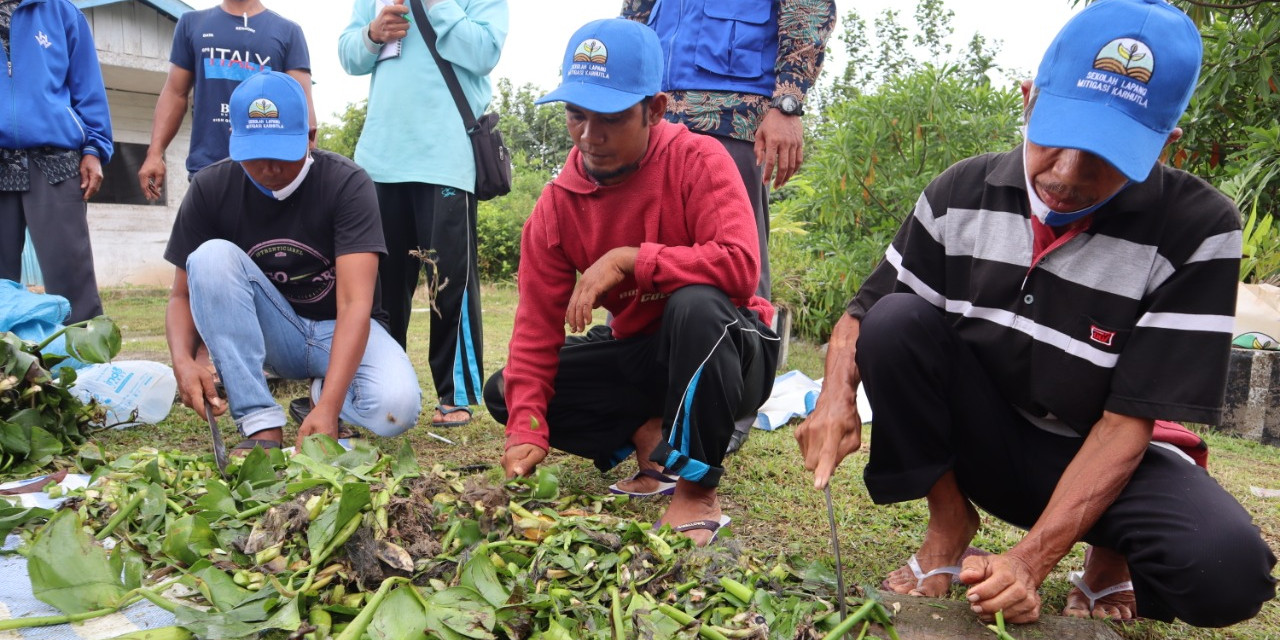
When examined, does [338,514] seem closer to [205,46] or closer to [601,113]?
[601,113]

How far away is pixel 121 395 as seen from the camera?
3.36 metres

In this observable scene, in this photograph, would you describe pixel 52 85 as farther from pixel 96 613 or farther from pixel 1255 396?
pixel 1255 396

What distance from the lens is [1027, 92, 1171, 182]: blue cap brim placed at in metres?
1.52

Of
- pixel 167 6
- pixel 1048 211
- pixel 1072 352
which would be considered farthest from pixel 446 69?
pixel 167 6

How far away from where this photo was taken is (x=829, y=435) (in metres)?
1.90

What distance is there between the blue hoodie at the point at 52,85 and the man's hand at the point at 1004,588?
372 centimetres

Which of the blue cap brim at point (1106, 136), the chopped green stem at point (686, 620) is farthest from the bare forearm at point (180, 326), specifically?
the blue cap brim at point (1106, 136)

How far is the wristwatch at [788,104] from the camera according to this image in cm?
294

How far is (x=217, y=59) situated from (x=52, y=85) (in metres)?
0.65

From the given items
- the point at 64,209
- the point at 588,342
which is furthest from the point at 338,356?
the point at 64,209

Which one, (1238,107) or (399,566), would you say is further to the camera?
(1238,107)

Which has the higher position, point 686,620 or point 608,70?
point 608,70

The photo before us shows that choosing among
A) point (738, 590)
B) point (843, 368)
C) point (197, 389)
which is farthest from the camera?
point (197, 389)

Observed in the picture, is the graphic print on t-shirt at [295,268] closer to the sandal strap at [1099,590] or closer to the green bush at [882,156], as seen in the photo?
the sandal strap at [1099,590]
